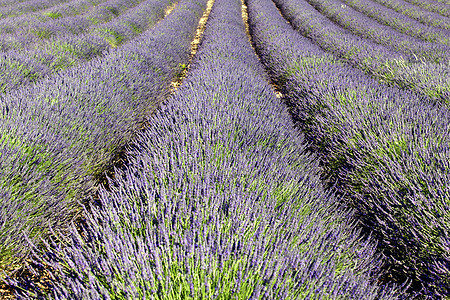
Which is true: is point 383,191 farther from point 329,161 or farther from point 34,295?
point 34,295

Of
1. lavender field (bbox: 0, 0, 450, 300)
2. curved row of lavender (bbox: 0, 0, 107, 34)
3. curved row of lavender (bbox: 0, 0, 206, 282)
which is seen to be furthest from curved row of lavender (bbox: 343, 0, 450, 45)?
curved row of lavender (bbox: 0, 0, 107, 34)

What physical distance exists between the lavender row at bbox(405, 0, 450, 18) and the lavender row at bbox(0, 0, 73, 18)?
605 inches

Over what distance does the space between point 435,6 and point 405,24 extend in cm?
505

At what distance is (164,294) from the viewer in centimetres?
102

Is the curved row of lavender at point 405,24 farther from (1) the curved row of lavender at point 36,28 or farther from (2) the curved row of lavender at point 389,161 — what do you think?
(1) the curved row of lavender at point 36,28

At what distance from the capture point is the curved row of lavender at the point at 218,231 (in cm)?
109

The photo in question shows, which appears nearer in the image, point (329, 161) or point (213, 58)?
point (329, 161)

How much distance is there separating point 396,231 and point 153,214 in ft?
5.38

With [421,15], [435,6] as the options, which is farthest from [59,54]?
[435,6]

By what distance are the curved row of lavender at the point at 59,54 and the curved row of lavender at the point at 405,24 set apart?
24.8 feet

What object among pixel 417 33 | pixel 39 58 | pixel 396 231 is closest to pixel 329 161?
pixel 396 231

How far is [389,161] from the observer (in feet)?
7.34

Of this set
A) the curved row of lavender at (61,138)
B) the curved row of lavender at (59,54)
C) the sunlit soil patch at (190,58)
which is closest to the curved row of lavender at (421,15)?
the sunlit soil patch at (190,58)

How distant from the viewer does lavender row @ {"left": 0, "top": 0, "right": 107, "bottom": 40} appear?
6.66m
